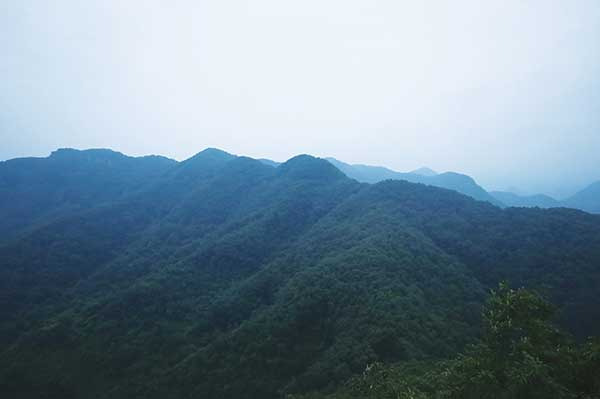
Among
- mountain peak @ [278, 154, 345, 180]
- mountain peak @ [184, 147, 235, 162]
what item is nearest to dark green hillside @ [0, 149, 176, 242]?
mountain peak @ [184, 147, 235, 162]

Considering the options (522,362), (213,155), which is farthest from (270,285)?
(213,155)

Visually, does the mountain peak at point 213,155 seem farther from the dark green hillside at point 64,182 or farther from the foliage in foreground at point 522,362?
the foliage in foreground at point 522,362

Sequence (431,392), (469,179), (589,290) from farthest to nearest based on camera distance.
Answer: (469,179) < (589,290) < (431,392)

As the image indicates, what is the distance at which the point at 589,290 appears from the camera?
4909 cm

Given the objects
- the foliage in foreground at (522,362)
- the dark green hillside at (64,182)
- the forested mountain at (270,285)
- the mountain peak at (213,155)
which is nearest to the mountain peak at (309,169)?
the forested mountain at (270,285)

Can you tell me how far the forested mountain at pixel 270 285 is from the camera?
4134 cm

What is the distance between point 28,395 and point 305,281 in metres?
→ 41.4

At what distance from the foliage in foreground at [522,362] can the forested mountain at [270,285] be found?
1887cm

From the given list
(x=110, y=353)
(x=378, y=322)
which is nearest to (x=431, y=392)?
(x=378, y=322)

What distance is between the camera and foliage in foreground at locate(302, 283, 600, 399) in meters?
13.4

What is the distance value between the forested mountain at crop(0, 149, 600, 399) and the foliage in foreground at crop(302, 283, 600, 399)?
61.9 feet

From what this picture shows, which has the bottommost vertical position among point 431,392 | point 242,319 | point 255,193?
point 242,319

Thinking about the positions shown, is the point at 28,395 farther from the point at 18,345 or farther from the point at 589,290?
the point at 589,290

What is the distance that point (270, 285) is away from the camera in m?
59.5
